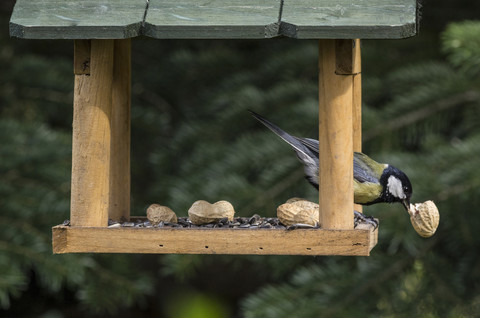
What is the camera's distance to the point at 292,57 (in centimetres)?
354

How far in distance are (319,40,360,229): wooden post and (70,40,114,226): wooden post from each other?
0.49m

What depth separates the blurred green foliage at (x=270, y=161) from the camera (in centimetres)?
278

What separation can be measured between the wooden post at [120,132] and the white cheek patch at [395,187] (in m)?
0.70

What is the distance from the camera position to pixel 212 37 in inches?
66.1

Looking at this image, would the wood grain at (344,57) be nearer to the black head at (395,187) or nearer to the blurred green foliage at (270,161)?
the black head at (395,187)

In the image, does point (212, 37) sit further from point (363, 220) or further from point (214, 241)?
point (363, 220)

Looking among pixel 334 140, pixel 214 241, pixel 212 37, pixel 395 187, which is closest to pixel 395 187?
pixel 395 187

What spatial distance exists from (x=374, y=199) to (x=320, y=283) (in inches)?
33.7

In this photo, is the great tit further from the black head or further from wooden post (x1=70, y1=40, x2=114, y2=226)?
wooden post (x1=70, y1=40, x2=114, y2=226)

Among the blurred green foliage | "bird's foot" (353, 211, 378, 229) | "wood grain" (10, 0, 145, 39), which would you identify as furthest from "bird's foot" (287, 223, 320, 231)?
the blurred green foliage

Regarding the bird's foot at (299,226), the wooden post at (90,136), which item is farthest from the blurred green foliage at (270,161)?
the wooden post at (90,136)

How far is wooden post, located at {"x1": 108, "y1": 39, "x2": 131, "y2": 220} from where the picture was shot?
221cm

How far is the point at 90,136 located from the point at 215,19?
1.31ft

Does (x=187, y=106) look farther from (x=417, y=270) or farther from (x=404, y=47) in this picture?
(x=417, y=270)
